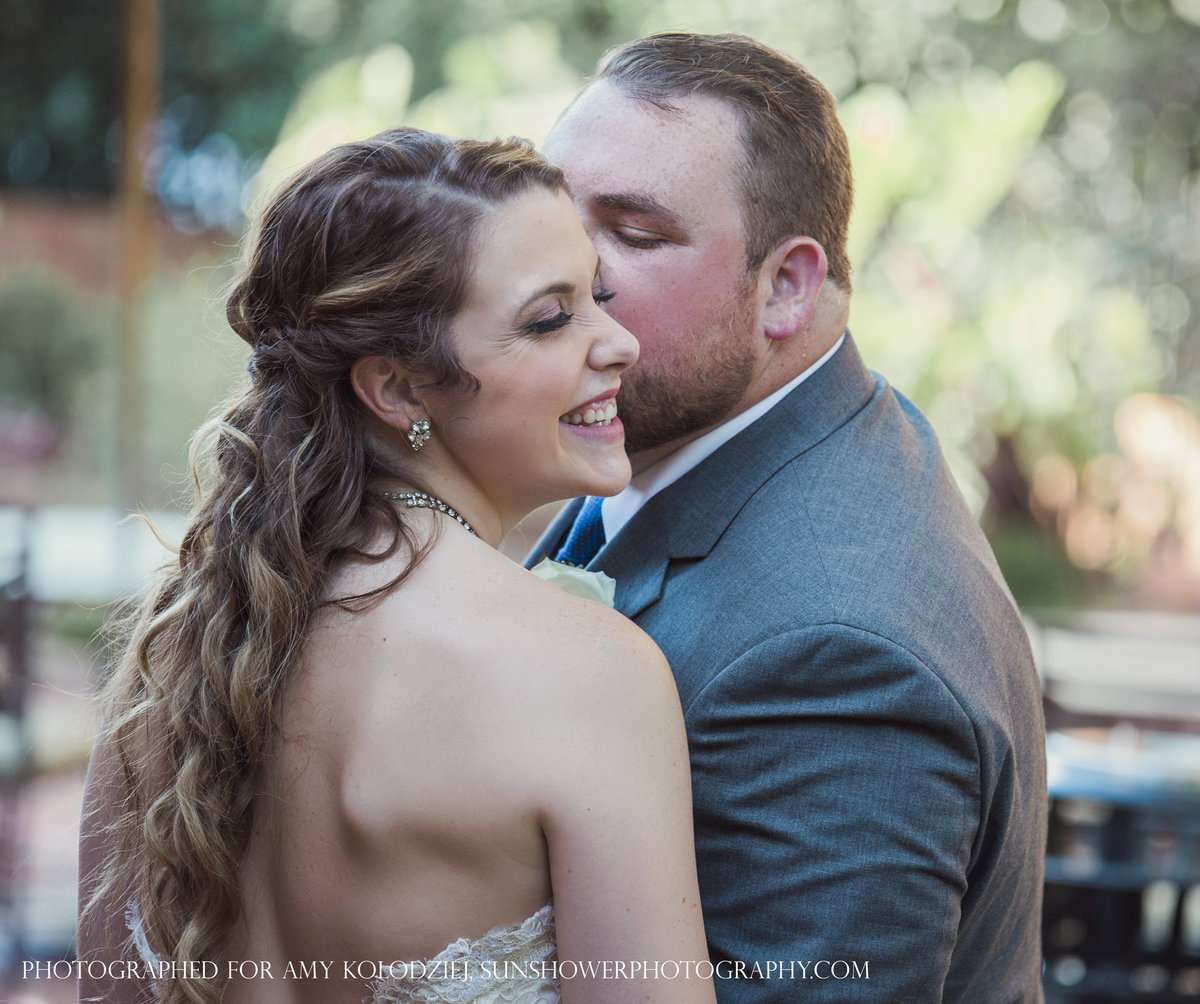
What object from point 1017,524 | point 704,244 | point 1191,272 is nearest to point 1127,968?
point 704,244

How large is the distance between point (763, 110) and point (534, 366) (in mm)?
680

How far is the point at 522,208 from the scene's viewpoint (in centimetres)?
160

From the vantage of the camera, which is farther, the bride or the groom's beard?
the groom's beard

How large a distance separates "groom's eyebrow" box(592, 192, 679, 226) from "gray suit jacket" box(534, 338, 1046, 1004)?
43 centimetres

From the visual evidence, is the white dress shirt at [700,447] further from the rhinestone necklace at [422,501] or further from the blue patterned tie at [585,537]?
the rhinestone necklace at [422,501]

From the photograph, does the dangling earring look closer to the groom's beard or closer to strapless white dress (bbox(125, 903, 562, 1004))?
the groom's beard

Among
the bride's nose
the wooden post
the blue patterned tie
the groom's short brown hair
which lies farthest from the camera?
the wooden post

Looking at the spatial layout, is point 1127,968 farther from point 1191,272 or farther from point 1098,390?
point 1191,272

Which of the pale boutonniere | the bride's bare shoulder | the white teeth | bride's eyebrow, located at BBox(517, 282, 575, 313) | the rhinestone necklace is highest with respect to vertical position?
bride's eyebrow, located at BBox(517, 282, 575, 313)

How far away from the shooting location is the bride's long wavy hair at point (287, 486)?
1.50 m

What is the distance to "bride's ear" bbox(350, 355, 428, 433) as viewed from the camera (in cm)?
157

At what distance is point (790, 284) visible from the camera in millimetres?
2016

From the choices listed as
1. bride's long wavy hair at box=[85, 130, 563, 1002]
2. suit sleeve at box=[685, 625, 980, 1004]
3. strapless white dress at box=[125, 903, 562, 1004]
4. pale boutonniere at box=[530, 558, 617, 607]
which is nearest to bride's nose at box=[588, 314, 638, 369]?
bride's long wavy hair at box=[85, 130, 563, 1002]

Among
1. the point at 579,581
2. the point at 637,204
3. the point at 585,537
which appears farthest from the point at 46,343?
the point at 579,581
